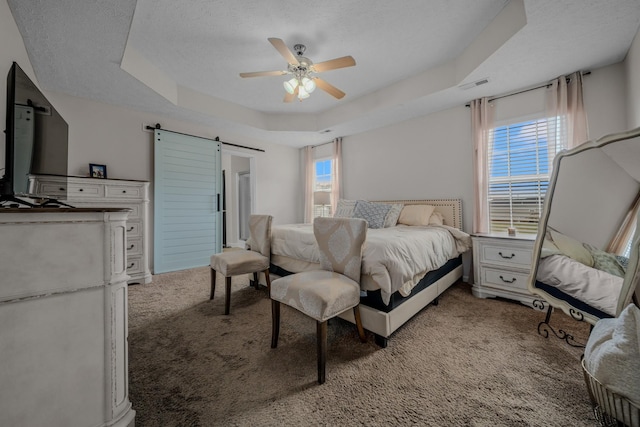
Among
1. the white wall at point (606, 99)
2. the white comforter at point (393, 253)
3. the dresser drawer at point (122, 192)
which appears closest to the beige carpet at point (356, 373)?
the white comforter at point (393, 253)

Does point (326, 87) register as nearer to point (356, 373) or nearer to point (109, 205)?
point (356, 373)

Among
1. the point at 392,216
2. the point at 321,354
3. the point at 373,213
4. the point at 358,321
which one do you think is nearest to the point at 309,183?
the point at 373,213

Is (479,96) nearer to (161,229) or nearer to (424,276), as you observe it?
(424,276)

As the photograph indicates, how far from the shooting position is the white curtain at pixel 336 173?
4824 mm

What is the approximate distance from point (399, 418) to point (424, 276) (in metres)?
1.23

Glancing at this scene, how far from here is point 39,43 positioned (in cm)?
207

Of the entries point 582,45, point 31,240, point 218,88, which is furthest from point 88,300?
point 582,45

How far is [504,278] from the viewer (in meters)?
2.46

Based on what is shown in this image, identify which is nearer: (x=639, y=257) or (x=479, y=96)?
(x=639, y=257)

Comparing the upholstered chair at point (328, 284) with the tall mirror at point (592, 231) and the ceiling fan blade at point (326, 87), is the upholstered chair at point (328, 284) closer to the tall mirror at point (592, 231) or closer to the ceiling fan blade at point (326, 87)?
the tall mirror at point (592, 231)

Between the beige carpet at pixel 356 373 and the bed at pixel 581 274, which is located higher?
the bed at pixel 581 274

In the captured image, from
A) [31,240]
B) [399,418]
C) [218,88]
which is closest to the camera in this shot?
[31,240]

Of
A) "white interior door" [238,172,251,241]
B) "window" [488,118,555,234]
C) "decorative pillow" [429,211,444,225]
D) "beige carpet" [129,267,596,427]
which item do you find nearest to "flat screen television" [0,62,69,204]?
"beige carpet" [129,267,596,427]

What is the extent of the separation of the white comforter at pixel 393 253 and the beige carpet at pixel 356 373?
1.48 feet
